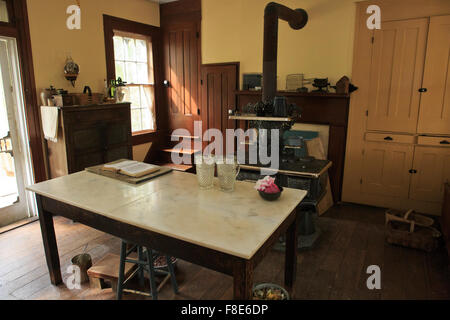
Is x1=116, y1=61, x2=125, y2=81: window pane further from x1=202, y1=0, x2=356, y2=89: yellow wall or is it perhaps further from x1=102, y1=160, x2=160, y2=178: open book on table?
x1=102, y1=160, x2=160, y2=178: open book on table

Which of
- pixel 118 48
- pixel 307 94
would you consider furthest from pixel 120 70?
pixel 307 94

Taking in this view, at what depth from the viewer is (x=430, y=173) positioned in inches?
144

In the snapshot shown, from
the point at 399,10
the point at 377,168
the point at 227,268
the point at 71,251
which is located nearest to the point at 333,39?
the point at 399,10

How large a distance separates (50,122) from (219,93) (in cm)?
235

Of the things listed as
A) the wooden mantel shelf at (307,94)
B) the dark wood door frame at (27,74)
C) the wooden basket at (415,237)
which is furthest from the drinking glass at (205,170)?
the dark wood door frame at (27,74)

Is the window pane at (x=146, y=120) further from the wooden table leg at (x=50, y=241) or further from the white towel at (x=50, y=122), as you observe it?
the wooden table leg at (x=50, y=241)

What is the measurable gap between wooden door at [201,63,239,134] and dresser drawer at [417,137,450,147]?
2.43 m

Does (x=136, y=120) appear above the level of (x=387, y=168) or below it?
above

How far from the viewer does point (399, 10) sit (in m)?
3.51

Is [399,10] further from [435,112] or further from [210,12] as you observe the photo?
[210,12]

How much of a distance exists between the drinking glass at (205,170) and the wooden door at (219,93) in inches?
106

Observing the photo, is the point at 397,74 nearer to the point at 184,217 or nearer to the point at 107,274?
the point at 184,217

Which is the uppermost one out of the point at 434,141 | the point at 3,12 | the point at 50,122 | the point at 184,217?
the point at 3,12

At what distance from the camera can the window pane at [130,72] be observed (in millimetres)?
4822
